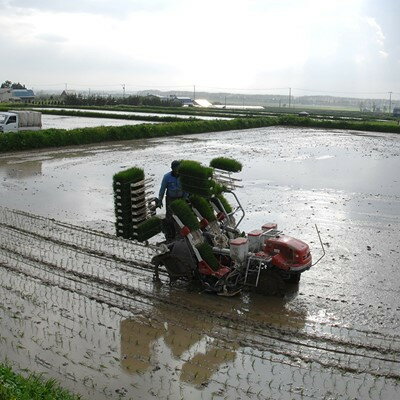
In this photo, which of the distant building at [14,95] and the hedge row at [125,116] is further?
the distant building at [14,95]

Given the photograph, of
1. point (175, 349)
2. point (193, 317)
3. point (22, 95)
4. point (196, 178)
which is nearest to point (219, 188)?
point (196, 178)

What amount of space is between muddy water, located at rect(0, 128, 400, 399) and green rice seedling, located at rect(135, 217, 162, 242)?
0.76m

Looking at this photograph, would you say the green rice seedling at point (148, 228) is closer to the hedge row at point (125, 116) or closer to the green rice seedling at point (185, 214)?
the green rice seedling at point (185, 214)

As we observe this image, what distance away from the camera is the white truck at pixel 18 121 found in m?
30.8

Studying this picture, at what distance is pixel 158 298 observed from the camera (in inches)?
334

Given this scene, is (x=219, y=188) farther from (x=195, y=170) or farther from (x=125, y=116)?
(x=125, y=116)

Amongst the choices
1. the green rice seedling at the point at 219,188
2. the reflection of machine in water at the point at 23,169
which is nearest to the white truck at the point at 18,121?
the reflection of machine in water at the point at 23,169

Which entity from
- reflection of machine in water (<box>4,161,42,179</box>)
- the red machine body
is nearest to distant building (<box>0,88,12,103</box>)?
reflection of machine in water (<box>4,161,42,179</box>)

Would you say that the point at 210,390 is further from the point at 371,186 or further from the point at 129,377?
the point at 371,186

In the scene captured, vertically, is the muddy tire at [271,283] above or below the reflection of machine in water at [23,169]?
below

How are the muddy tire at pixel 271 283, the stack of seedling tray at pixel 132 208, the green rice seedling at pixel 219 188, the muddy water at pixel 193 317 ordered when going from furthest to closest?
the green rice seedling at pixel 219 188 < the stack of seedling tray at pixel 132 208 < the muddy tire at pixel 271 283 < the muddy water at pixel 193 317

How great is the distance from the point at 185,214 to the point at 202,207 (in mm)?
624

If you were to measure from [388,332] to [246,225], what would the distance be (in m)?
5.99

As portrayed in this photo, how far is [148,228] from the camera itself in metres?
9.08
